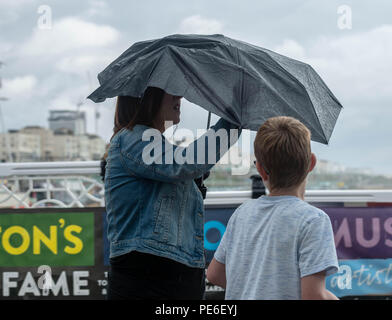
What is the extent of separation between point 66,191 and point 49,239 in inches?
22.1

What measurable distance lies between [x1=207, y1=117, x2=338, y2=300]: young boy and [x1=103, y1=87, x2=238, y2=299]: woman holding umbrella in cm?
26

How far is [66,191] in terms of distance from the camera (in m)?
4.48

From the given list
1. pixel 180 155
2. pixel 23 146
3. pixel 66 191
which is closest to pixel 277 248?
pixel 180 155

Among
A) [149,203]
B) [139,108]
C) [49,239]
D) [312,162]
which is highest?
[139,108]

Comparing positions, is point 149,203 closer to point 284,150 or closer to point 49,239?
point 284,150

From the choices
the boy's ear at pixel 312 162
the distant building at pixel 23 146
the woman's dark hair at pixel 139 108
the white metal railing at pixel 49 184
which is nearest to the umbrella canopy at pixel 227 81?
the woman's dark hair at pixel 139 108

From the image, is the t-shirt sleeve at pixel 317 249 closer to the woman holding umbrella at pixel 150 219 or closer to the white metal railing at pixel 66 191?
the woman holding umbrella at pixel 150 219

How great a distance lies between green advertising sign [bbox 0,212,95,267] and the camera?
4047 mm

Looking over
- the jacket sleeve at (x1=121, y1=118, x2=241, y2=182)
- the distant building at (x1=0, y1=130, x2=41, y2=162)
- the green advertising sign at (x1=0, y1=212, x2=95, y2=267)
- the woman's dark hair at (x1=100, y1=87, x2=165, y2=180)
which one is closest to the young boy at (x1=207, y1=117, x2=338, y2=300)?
the jacket sleeve at (x1=121, y1=118, x2=241, y2=182)

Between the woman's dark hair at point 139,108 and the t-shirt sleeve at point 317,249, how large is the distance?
2.73 ft

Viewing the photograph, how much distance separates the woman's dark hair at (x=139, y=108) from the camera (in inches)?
84.0

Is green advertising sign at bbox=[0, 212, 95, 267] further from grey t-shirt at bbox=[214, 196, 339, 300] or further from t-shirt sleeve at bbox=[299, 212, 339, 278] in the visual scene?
t-shirt sleeve at bbox=[299, 212, 339, 278]

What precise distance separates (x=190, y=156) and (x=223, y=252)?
1.27ft

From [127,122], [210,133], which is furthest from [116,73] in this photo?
[210,133]
